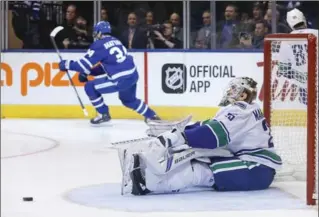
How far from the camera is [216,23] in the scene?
387 inches

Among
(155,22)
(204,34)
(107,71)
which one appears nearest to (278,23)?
(204,34)

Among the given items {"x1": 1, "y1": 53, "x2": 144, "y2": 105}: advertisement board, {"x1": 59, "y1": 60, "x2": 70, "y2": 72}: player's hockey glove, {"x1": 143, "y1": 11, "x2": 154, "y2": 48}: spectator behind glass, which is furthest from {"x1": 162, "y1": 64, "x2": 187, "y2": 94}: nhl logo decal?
{"x1": 59, "y1": 60, "x2": 70, "y2": 72}: player's hockey glove

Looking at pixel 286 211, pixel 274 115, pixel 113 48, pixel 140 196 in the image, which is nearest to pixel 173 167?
pixel 140 196

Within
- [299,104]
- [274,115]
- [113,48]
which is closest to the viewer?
[274,115]

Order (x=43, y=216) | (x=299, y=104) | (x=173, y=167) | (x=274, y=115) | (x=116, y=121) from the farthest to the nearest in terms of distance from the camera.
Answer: (x=116, y=121)
(x=299, y=104)
(x=274, y=115)
(x=173, y=167)
(x=43, y=216)

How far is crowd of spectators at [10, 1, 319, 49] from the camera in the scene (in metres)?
9.73

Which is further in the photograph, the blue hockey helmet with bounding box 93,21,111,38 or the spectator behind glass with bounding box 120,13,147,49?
the spectator behind glass with bounding box 120,13,147,49

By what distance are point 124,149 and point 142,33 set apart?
5.42 metres

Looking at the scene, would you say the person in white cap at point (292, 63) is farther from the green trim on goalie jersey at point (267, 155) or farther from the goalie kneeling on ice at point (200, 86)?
the goalie kneeling on ice at point (200, 86)

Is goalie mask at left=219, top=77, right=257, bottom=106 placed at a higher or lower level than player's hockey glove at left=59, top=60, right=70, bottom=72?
higher

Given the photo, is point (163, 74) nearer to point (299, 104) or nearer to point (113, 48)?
point (113, 48)

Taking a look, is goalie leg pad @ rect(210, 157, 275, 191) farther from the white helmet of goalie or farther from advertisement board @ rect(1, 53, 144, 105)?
advertisement board @ rect(1, 53, 144, 105)

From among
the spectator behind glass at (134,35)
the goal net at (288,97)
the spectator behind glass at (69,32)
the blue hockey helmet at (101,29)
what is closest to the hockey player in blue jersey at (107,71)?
the blue hockey helmet at (101,29)

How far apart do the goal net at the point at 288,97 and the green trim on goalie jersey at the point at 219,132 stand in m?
0.61
